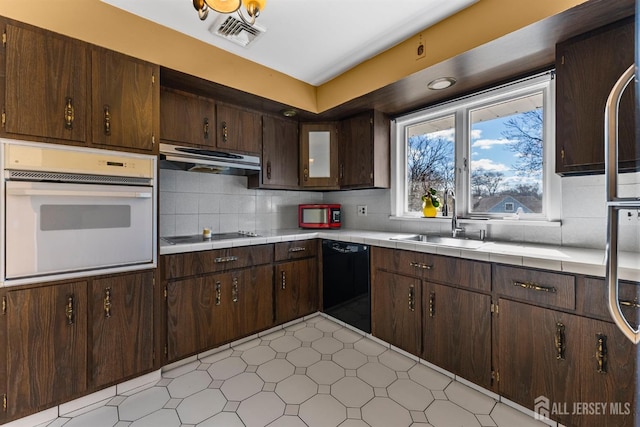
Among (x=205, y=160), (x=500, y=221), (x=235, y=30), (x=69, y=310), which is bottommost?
(x=69, y=310)

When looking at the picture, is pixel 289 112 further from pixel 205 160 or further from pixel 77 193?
pixel 77 193

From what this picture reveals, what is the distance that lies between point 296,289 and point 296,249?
0.40 m

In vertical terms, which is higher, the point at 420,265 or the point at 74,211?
the point at 74,211

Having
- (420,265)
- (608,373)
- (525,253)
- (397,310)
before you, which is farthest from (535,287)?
(397,310)

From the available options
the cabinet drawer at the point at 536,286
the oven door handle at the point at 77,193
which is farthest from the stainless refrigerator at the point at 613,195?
the oven door handle at the point at 77,193

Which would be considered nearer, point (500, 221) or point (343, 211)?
point (500, 221)

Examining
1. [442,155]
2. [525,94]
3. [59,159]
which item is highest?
[525,94]

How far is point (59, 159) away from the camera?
1.49m

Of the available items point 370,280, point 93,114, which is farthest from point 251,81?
point 370,280

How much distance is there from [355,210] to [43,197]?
8.69 feet

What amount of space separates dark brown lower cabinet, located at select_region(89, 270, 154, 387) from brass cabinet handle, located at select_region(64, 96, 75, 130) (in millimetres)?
911

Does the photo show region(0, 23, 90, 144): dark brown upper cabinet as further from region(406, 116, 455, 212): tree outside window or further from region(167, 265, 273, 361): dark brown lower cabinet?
A: region(406, 116, 455, 212): tree outside window

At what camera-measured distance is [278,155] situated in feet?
9.43

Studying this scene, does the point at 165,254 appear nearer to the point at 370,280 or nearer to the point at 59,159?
the point at 59,159
